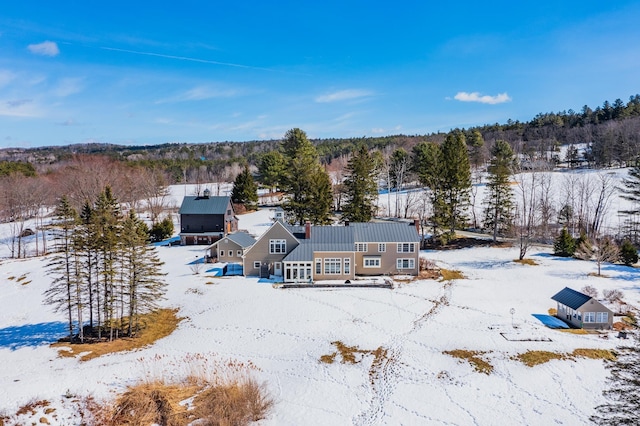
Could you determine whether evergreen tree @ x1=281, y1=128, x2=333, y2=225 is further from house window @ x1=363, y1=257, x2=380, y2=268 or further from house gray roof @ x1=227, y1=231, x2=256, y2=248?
house window @ x1=363, y1=257, x2=380, y2=268

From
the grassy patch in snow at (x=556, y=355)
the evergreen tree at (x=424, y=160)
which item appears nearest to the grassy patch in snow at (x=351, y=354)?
the grassy patch in snow at (x=556, y=355)

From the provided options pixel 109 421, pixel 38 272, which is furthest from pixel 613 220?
pixel 38 272

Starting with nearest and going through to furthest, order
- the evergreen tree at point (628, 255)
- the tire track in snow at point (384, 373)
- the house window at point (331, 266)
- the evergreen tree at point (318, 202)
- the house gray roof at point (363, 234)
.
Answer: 1. the tire track in snow at point (384, 373)
2. the house window at point (331, 266)
3. the evergreen tree at point (628, 255)
4. the house gray roof at point (363, 234)
5. the evergreen tree at point (318, 202)

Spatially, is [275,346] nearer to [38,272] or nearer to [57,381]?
[57,381]

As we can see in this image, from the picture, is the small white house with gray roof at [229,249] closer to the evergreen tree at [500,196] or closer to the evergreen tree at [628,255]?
the evergreen tree at [500,196]

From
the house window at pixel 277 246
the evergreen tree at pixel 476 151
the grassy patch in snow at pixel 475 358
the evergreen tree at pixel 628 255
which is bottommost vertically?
the grassy patch in snow at pixel 475 358

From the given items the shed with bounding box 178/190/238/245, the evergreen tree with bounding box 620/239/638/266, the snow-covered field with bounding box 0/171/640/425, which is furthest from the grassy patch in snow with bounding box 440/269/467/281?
the shed with bounding box 178/190/238/245

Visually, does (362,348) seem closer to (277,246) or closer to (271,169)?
(277,246)
